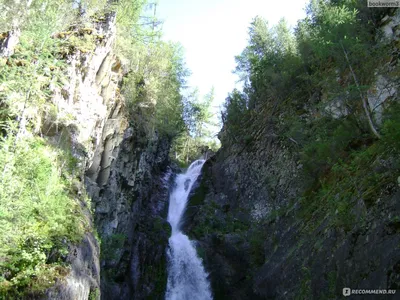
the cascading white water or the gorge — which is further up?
the gorge

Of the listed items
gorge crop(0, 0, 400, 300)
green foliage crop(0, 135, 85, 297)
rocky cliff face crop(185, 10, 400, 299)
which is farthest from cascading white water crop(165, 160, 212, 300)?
green foliage crop(0, 135, 85, 297)

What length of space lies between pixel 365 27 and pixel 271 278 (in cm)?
1333

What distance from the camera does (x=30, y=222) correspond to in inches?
308

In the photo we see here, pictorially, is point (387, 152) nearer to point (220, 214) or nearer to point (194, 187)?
point (220, 214)

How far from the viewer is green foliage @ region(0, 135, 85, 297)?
22.6ft

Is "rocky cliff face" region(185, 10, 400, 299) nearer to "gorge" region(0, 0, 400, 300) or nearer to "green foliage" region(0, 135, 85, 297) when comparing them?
"gorge" region(0, 0, 400, 300)

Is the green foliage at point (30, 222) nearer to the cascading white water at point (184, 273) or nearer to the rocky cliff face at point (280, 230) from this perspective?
the rocky cliff face at point (280, 230)

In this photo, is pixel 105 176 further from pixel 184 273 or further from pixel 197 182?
pixel 197 182

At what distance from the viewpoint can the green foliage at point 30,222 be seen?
690 centimetres

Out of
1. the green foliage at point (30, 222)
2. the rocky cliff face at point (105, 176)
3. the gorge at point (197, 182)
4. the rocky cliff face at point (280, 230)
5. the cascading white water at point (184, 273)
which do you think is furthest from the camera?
the cascading white water at point (184, 273)

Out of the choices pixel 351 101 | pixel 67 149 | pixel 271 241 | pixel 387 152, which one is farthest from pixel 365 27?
pixel 67 149

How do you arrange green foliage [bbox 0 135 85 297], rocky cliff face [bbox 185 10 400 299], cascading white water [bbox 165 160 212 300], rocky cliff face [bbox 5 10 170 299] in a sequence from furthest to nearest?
cascading white water [bbox 165 160 212 300]
rocky cliff face [bbox 5 10 170 299]
rocky cliff face [bbox 185 10 400 299]
green foliage [bbox 0 135 85 297]

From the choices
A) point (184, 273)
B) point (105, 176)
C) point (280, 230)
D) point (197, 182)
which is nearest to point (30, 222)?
point (105, 176)

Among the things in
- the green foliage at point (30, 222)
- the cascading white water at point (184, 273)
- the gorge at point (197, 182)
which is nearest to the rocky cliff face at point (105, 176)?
the gorge at point (197, 182)
